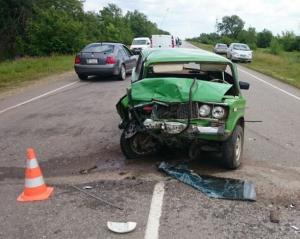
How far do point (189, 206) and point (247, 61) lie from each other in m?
34.7

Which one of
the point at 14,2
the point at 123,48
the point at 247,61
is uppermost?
the point at 14,2

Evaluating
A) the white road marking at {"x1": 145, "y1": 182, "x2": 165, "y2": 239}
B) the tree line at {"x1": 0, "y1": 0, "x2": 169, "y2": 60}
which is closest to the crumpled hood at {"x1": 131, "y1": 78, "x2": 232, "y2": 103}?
the white road marking at {"x1": 145, "y1": 182, "x2": 165, "y2": 239}

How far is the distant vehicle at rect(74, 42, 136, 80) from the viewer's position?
720 inches

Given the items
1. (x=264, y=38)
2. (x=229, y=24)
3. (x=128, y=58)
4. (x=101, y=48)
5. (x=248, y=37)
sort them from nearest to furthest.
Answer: (x=101, y=48) < (x=128, y=58) < (x=248, y=37) < (x=264, y=38) < (x=229, y=24)

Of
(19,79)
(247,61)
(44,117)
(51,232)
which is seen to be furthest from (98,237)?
(247,61)

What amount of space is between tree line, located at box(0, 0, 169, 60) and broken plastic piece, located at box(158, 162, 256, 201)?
31.9 meters

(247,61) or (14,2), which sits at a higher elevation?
(14,2)

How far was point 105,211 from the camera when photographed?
5.03 metres

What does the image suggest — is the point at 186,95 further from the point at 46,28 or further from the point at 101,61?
the point at 46,28

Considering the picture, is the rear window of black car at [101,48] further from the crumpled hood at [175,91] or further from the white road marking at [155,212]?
the white road marking at [155,212]

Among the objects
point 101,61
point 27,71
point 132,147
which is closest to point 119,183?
point 132,147

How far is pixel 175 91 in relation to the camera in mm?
6258

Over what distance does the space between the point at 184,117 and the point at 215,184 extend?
37.5 inches

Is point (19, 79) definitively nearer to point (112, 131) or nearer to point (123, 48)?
point (123, 48)
